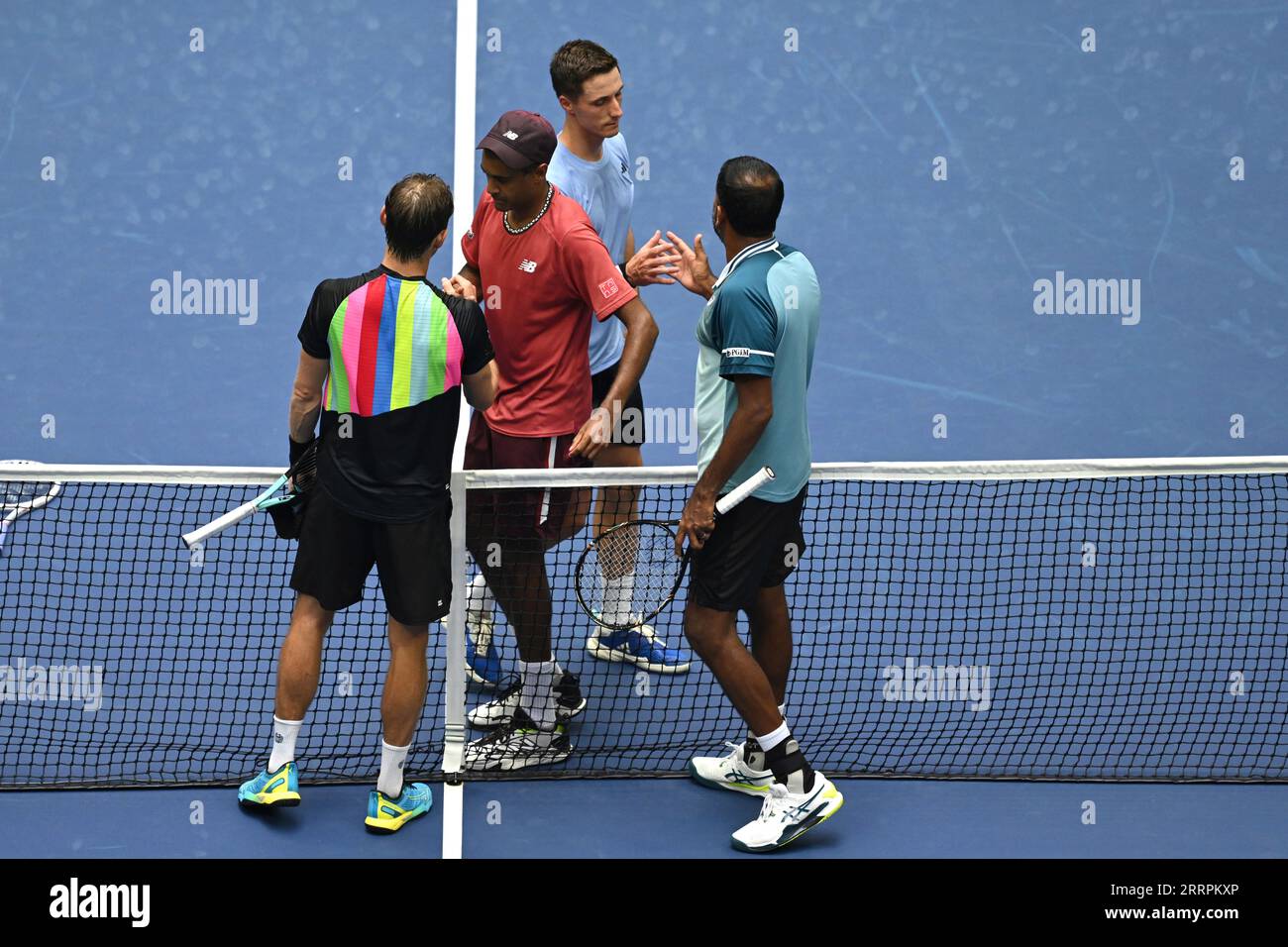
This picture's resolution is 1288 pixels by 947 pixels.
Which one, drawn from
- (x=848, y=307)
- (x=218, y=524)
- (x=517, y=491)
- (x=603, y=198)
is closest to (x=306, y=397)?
(x=218, y=524)

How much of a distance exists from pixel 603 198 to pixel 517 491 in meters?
1.49

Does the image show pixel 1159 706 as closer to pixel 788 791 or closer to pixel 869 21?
pixel 788 791

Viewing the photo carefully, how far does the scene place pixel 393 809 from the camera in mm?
5992

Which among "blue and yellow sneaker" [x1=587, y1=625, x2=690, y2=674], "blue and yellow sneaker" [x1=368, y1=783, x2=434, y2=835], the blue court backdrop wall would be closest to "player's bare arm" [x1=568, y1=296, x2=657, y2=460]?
"blue and yellow sneaker" [x1=587, y1=625, x2=690, y2=674]

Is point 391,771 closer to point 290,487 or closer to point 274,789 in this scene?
point 274,789

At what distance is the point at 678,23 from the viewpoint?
10.5 metres

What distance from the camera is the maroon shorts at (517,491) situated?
637 cm

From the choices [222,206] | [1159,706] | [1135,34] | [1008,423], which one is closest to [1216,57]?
[1135,34]

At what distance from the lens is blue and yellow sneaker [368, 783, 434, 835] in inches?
235

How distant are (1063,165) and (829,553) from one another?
3.51 m

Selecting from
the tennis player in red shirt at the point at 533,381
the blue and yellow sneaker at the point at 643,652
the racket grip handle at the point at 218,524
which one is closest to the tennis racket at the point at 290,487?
the racket grip handle at the point at 218,524

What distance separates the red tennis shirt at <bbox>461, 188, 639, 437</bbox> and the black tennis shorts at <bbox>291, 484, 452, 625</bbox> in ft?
2.60

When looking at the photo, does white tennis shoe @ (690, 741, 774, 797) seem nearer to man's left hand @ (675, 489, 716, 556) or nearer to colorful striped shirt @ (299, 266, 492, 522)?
man's left hand @ (675, 489, 716, 556)

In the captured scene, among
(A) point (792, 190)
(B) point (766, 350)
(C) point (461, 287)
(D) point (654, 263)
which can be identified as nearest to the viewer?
(B) point (766, 350)
